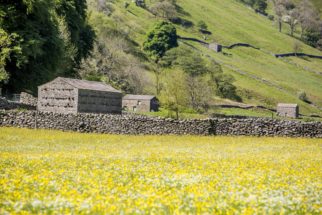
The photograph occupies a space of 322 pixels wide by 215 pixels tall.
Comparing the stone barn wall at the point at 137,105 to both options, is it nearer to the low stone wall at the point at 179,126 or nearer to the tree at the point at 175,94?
the tree at the point at 175,94

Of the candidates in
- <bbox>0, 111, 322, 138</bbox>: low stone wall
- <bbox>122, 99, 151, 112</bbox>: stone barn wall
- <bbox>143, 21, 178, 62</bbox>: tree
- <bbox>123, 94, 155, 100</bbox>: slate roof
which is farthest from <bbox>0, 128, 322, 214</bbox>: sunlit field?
<bbox>143, 21, 178, 62</bbox>: tree

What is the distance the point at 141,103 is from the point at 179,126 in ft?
209

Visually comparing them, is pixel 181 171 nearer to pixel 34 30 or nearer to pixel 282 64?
pixel 34 30

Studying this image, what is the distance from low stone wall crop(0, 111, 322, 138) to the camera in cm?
4700

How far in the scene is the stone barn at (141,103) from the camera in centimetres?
10931

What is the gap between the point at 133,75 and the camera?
13075 cm

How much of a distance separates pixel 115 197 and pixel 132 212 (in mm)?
1896

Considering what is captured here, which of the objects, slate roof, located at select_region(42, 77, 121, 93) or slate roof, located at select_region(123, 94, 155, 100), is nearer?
slate roof, located at select_region(42, 77, 121, 93)

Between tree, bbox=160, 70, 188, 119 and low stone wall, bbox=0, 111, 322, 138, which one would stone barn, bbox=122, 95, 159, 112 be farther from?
low stone wall, bbox=0, 111, 322, 138

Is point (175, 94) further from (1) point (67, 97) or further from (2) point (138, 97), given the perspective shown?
(1) point (67, 97)

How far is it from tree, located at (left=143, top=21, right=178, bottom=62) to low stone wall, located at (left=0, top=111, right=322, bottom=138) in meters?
122

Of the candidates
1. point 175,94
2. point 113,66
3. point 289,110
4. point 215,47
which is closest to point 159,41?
point 215,47

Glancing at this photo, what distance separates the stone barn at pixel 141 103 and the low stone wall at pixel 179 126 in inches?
2429

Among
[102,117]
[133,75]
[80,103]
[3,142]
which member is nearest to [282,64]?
[133,75]
